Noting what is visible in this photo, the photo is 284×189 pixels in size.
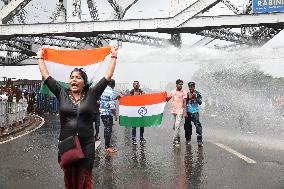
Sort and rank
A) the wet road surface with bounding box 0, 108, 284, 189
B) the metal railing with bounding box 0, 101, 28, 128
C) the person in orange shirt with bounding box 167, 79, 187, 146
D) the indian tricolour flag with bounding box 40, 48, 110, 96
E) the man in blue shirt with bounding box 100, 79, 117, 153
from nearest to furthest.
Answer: the indian tricolour flag with bounding box 40, 48, 110, 96, the wet road surface with bounding box 0, 108, 284, 189, the man in blue shirt with bounding box 100, 79, 117, 153, the person in orange shirt with bounding box 167, 79, 187, 146, the metal railing with bounding box 0, 101, 28, 128

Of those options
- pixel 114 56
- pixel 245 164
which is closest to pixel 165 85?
pixel 245 164

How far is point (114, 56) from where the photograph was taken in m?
4.57

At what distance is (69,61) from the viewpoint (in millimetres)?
6359

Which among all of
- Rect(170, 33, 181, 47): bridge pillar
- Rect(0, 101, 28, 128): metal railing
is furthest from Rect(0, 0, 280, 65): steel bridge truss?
Rect(0, 101, 28, 128): metal railing

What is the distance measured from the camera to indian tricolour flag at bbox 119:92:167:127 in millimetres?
11516

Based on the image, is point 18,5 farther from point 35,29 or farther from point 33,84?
point 33,84

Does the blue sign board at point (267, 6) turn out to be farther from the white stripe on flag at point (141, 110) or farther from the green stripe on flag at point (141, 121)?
the green stripe on flag at point (141, 121)

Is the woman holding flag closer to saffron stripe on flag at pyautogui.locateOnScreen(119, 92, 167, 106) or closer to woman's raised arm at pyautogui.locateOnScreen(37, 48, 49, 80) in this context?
woman's raised arm at pyautogui.locateOnScreen(37, 48, 49, 80)

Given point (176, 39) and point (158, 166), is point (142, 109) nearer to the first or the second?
point (158, 166)

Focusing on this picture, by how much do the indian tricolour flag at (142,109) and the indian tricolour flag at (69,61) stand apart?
16.7 ft

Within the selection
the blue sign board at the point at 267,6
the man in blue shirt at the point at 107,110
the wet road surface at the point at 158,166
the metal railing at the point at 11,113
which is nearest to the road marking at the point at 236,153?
the wet road surface at the point at 158,166

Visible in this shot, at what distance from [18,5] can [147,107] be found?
24.2 meters

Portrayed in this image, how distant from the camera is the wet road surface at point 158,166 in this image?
252 inches

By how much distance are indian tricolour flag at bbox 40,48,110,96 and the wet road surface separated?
169 centimetres
